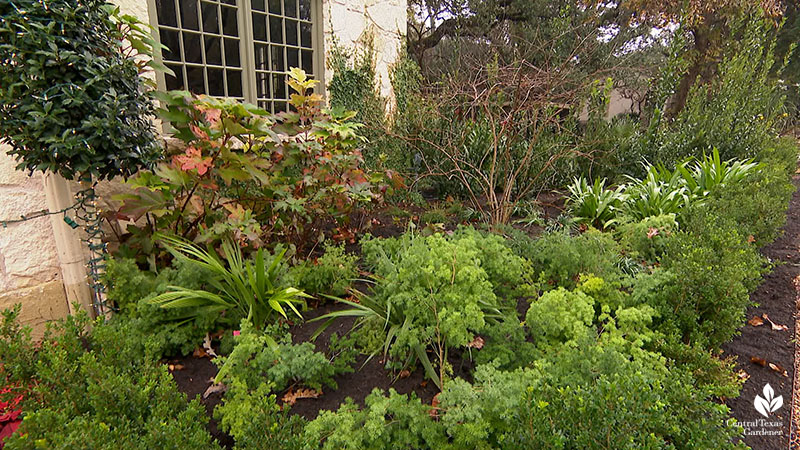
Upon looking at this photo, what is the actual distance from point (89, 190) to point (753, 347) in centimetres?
374

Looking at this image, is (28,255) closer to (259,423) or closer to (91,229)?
A: (91,229)

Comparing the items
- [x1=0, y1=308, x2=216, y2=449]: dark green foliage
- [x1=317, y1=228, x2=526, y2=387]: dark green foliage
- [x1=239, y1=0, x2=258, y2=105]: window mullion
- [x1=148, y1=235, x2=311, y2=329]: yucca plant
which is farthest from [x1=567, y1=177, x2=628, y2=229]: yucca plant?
[x1=0, y1=308, x2=216, y2=449]: dark green foliage

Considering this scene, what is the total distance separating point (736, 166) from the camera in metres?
4.66

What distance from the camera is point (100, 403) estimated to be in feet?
4.67

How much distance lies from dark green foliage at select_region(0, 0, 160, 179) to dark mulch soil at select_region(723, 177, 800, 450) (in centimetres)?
313

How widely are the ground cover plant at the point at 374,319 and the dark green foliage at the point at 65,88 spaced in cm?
35

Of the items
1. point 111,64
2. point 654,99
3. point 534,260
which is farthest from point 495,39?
point 111,64

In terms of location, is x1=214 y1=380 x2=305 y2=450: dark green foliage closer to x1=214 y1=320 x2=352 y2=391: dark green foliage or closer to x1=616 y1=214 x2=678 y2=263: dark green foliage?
x1=214 y1=320 x2=352 y2=391: dark green foliage

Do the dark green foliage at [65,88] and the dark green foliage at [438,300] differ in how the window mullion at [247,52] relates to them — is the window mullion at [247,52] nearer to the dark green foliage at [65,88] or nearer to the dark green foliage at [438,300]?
the dark green foliage at [65,88]

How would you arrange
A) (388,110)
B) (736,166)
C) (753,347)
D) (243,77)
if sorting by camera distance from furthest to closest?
1. (388,110)
2. (736,166)
3. (243,77)
4. (753,347)

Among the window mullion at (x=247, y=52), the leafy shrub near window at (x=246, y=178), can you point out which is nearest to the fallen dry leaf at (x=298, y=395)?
the leafy shrub near window at (x=246, y=178)

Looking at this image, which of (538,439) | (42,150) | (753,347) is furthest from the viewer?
(753,347)

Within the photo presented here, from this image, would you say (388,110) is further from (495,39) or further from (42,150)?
(495,39)

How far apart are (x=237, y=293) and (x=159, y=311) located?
0.39 meters
